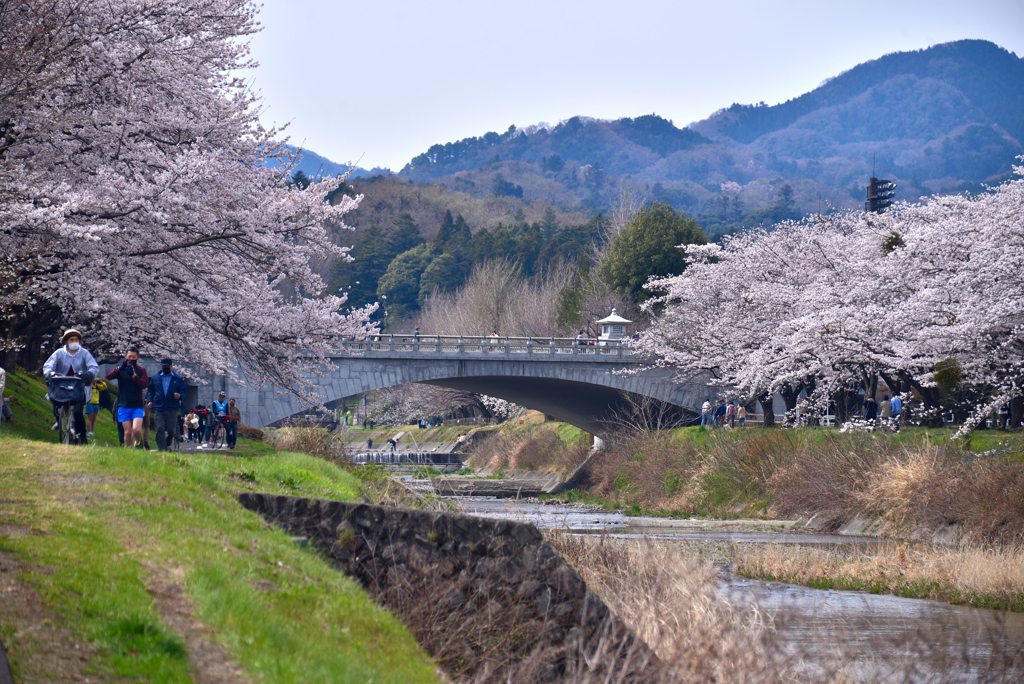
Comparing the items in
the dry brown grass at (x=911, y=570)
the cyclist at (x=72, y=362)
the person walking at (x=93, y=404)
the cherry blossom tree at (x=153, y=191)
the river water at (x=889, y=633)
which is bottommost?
the dry brown grass at (x=911, y=570)

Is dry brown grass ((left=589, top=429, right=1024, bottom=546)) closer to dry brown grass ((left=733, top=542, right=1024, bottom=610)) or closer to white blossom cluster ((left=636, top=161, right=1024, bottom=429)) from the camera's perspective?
dry brown grass ((left=733, top=542, right=1024, bottom=610))

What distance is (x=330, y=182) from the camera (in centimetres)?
2211

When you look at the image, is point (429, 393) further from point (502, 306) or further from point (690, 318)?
point (690, 318)

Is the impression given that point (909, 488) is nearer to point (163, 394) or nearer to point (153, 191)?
point (163, 394)

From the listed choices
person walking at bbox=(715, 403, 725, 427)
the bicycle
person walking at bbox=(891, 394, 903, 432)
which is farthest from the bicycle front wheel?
person walking at bbox=(715, 403, 725, 427)

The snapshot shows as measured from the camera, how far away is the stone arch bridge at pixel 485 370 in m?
42.5

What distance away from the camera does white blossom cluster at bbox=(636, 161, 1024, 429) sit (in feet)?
79.0

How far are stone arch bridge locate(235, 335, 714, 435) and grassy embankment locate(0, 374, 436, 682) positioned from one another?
32191 millimetres

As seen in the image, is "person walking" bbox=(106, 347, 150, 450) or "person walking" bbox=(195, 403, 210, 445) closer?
"person walking" bbox=(106, 347, 150, 450)

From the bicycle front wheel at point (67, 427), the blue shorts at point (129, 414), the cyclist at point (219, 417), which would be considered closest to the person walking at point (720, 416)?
the cyclist at point (219, 417)

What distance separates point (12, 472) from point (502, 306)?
61.3 metres

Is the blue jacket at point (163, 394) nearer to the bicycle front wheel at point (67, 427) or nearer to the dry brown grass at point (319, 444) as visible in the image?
the bicycle front wheel at point (67, 427)

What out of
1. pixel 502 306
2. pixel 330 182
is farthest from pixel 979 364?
pixel 502 306

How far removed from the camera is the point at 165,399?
1642 cm
